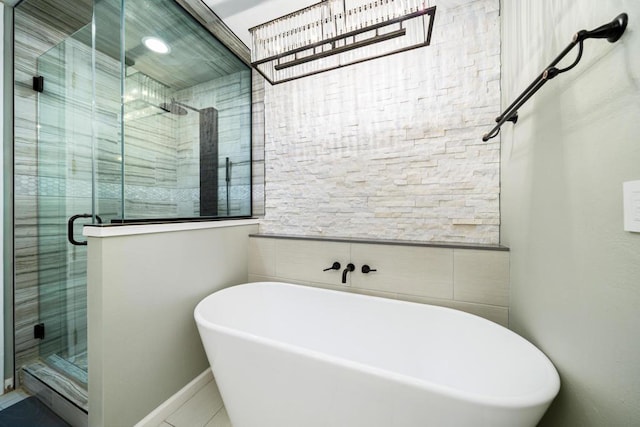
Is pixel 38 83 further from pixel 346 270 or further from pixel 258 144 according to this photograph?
pixel 346 270

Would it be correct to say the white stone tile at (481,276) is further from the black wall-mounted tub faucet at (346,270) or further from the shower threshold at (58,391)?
the shower threshold at (58,391)

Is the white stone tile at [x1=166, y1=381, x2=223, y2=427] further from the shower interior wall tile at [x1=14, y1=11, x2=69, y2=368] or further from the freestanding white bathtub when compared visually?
the shower interior wall tile at [x1=14, y1=11, x2=69, y2=368]

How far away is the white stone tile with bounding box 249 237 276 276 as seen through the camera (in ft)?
6.40

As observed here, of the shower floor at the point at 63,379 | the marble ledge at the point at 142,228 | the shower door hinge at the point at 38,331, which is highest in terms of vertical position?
the marble ledge at the point at 142,228

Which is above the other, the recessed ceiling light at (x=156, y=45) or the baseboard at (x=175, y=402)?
the recessed ceiling light at (x=156, y=45)

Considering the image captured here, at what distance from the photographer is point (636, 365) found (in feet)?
1.75

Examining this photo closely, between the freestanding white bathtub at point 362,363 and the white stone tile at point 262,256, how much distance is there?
238mm

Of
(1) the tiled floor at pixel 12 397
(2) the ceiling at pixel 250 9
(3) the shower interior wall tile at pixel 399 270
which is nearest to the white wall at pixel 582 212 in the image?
(3) the shower interior wall tile at pixel 399 270

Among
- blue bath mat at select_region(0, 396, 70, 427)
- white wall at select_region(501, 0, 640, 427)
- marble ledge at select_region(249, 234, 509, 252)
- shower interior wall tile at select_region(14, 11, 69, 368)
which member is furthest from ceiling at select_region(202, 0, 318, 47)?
blue bath mat at select_region(0, 396, 70, 427)

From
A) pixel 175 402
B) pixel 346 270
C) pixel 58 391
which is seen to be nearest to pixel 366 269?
pixel 346 270

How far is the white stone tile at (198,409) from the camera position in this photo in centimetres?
135

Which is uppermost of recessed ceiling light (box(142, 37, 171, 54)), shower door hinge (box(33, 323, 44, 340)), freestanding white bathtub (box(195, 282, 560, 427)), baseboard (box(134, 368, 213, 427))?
recessed ceiling light (box(142, 37, 171, 54))

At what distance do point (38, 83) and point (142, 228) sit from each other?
1537 mm

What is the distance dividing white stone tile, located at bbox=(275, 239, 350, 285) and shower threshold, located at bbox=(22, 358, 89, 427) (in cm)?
128
